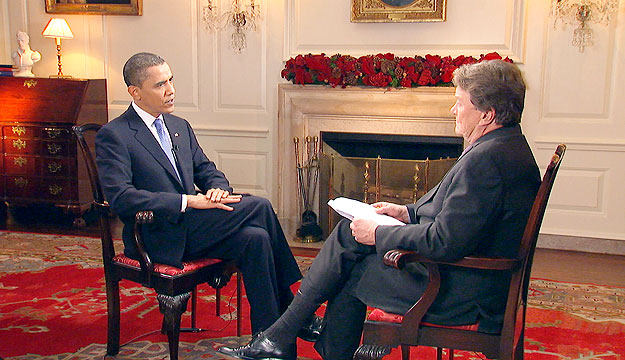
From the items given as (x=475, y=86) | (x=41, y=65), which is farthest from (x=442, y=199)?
(x=41, y=65)

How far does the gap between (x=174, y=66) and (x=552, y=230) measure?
3371mm

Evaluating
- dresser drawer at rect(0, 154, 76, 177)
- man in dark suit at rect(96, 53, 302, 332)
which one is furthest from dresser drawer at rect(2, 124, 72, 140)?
man in dark suit at rect(96, 53, 302, 332)

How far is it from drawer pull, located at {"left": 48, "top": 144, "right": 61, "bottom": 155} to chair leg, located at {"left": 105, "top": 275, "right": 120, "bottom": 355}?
2.91 meters

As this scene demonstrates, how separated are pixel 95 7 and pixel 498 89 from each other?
14.9 ft

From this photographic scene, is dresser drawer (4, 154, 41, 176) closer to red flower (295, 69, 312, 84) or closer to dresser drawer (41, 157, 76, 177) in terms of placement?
dresser drawer (41, 157, 76, 177)

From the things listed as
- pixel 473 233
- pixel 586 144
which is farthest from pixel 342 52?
pixel 473 233

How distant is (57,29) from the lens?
18.5 feet

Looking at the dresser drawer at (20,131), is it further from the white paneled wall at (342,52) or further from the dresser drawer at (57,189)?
the white paneled wall at (342,52)

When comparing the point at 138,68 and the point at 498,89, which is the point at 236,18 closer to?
the point at 138,68

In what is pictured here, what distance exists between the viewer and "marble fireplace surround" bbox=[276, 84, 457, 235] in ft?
16.8

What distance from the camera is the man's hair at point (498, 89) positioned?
7.33 ft

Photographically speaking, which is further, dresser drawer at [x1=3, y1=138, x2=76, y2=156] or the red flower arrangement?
dresser drawer at [x1=3, y1=138, x2=76, y2=156]

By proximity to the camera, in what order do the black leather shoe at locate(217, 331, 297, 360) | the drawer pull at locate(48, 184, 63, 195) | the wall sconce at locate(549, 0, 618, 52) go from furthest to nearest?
1. the drawer pull at locate(48, 184, 63, 195)
2. the wall sconce at locate(549, 0, 618, 52)
3. the black leather shoe at locate(217, 331, 297, 360)

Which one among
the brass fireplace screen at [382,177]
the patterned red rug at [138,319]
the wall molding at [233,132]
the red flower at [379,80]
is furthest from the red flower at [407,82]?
the patterned red rug at [138,319]
